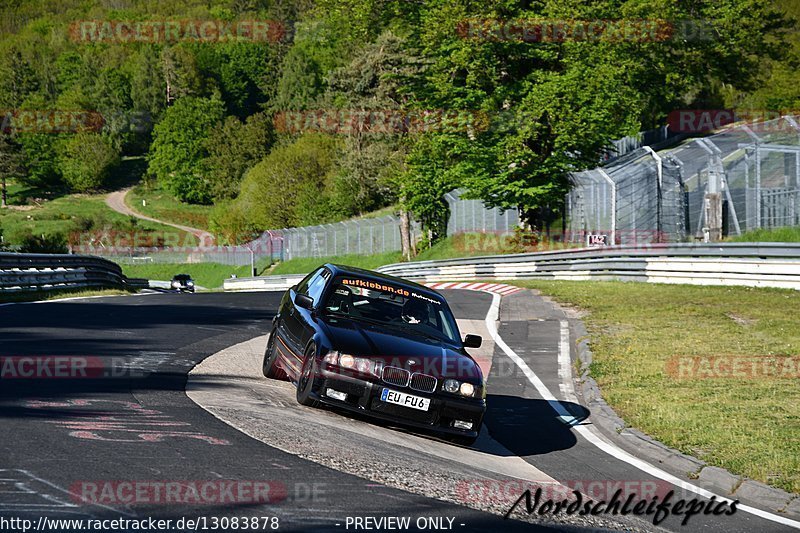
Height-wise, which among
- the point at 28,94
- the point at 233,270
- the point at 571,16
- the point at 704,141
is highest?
the point at 28,94

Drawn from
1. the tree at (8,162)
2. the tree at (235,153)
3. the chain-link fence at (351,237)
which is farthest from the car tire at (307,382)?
the tree at (8,162)

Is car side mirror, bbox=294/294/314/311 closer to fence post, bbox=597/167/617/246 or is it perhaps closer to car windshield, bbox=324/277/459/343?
car windshield, bbox=324/277/459/343

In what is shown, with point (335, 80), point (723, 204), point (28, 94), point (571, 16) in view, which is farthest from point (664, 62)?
point (28, 94)

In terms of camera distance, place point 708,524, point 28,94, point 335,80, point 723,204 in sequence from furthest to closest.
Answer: point 28,94
point 335,80
point 723,204
point 708,524

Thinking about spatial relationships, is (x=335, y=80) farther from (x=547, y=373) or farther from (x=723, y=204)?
(x=547, y=373)

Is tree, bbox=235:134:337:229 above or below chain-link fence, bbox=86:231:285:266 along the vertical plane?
above

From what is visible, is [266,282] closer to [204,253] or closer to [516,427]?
[204,253]

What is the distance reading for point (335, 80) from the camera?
77.7 meters

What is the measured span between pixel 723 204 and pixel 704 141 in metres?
3.54

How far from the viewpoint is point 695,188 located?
33.1 metres

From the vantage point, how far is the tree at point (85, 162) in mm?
131375

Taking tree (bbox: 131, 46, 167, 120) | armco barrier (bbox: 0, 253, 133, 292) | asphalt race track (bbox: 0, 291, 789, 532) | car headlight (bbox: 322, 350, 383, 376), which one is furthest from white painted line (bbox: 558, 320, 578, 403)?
tree (bbox: 131, 46, 167, 120)

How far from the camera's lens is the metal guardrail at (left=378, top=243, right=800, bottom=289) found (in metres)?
23.0

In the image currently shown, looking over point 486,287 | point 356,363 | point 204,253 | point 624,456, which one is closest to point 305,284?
point 356,363
